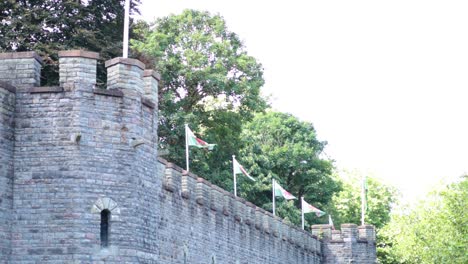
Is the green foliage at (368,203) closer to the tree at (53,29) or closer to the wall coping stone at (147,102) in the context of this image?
the tree at (53,29)

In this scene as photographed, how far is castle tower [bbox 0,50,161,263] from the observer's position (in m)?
19.0

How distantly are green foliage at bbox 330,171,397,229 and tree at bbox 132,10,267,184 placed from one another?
2023 centimetres

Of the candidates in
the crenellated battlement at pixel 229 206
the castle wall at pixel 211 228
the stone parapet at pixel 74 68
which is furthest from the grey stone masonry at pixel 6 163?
the crenellated battlement at pixel 229 206

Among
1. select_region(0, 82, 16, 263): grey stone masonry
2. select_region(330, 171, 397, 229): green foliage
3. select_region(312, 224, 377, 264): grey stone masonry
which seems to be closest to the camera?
select_region(0, 82, 16, 263): grey stone masonry

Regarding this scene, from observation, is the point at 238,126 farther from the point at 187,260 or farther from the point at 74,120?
the point at 74,120

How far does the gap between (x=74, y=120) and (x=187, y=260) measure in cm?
699

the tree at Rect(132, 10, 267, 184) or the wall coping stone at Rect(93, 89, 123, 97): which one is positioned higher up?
the tree at Rect(132, 10, 267, 184)

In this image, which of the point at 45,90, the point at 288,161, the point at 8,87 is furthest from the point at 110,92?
the point at 288,161

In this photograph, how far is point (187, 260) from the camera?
2530cm

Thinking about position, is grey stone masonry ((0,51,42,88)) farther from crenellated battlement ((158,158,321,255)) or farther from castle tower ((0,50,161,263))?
crenellated battlement ((158,158,321,255))

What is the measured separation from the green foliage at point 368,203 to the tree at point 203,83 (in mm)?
20227

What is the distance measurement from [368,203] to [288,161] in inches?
532

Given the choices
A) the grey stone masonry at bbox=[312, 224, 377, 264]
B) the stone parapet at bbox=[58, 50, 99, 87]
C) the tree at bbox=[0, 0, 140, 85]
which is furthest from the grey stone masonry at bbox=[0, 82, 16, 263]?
the grey stone masonry at bbox=[312, 224, 377, 264]

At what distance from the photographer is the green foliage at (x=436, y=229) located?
4924 cm
